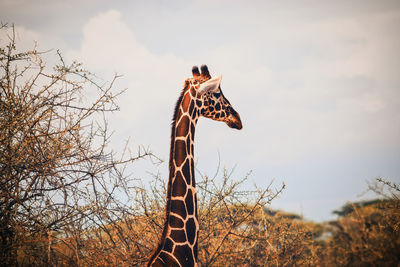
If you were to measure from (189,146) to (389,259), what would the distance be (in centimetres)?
252

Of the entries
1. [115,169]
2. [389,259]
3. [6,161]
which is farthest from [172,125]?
[389,259]

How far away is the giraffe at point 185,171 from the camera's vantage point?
3551 mm

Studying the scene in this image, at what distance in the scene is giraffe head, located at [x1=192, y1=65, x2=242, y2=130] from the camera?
14.8 feet

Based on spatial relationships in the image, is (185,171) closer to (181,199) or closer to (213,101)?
(181,199)

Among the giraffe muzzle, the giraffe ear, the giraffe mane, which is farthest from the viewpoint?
the giraffe muzzle

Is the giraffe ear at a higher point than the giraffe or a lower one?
higher

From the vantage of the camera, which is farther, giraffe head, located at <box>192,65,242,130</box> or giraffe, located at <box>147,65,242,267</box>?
giraffe head, located at <box>192,65,242,130</box>

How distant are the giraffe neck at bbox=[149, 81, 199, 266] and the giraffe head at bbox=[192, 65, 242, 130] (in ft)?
0.68

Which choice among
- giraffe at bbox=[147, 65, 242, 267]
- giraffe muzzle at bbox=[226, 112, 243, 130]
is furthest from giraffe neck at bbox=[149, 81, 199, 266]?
giraffe muzzle at bbox=[226, 112, 243, 130]

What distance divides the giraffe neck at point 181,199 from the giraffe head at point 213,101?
0.21 metres

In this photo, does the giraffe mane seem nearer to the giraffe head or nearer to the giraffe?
the giraffe

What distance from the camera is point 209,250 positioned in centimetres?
595

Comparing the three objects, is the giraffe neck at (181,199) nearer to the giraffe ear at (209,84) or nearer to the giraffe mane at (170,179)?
the giraffe mane at (170,179)

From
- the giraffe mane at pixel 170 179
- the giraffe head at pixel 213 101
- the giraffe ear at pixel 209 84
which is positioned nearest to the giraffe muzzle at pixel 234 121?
the giraffe head at pixel 213 101
